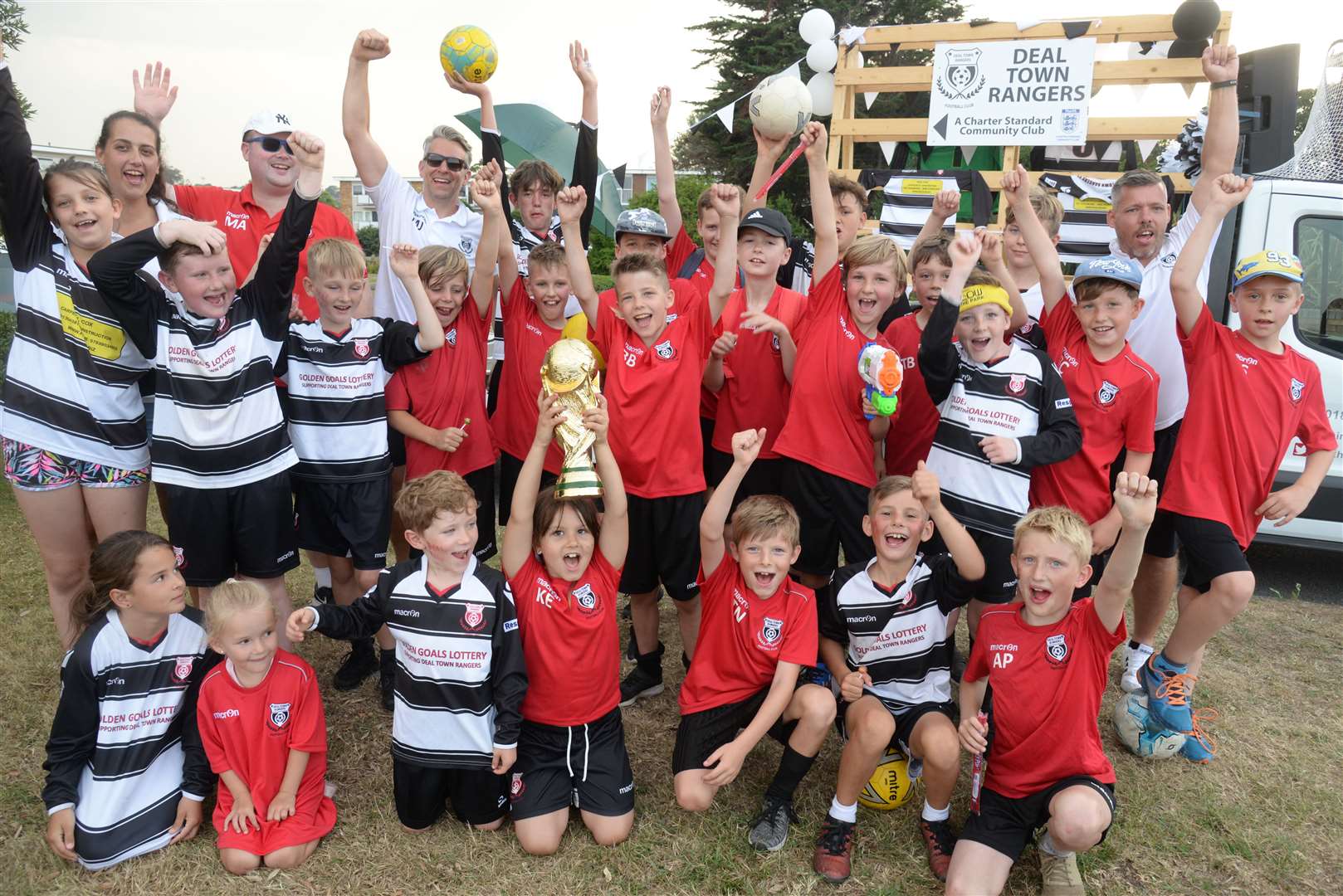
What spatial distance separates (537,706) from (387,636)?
111 cm

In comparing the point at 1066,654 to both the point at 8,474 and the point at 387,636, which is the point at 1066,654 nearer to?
the point at 387,636

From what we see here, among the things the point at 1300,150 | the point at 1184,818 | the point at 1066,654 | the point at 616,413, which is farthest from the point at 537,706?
the point at 1300,150

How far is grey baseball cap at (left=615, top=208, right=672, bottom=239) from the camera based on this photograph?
4262mm

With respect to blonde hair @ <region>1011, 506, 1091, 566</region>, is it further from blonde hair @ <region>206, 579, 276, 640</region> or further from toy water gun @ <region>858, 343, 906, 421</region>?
blonde hair @ <region>206, 579, 276, 640</region>

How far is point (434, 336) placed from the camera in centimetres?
375

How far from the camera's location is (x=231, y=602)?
3.06m

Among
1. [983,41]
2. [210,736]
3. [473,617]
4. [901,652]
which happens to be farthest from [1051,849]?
[983,41]

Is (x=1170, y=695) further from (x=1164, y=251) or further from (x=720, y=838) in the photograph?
(x=720, y=838)

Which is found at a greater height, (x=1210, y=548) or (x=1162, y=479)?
(x=1162, y=479)

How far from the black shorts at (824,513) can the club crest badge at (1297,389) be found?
1.83 m

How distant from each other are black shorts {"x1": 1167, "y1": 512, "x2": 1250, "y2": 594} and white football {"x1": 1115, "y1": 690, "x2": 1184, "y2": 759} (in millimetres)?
619

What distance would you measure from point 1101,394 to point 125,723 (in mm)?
3939

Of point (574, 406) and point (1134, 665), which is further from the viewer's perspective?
point (1134, 665)

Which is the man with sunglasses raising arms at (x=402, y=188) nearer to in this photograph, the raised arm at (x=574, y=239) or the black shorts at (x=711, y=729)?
the raised arm at (x=574, y=239)
